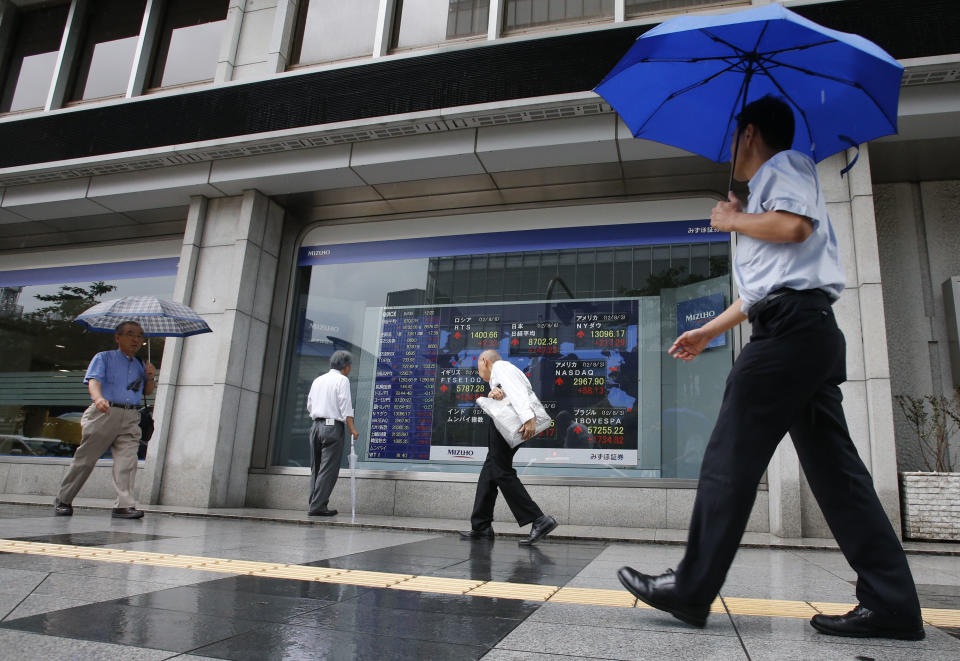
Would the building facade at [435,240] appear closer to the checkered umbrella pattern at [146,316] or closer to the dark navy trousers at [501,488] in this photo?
the checkered umbrella pattern at [146,316]

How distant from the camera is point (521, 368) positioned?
836 cm

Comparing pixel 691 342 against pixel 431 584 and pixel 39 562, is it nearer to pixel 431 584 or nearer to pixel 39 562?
pixel 431 584

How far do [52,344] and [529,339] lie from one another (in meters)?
7.90

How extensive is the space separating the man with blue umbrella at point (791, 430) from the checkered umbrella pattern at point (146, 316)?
6.10 meters

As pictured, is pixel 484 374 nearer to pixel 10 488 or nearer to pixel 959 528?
pixel 959 528

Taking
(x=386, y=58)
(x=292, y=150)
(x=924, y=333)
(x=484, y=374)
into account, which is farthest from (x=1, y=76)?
(x=924, y=333)

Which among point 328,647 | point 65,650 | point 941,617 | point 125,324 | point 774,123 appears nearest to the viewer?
point 65,650

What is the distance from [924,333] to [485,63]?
18.9 feet

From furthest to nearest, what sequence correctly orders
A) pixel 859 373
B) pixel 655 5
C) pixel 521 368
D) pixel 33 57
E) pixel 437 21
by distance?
1. pixel 33 57
2. pixel 437 21
3. pixel 521 368
4. pixel 655 5
5. pixel 859 373

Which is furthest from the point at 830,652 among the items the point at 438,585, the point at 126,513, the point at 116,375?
the point at 116,375

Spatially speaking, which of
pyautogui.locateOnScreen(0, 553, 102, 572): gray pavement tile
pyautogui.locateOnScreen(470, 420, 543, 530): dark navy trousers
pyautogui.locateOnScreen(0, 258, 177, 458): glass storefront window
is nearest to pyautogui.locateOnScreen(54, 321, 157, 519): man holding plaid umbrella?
pyautogui.locateOnScreen(0, 553, 102, 572): gray pavement tile

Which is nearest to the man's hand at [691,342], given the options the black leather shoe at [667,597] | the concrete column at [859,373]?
the black leather shoe at [667,597]

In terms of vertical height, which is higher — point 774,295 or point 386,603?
point 774,295

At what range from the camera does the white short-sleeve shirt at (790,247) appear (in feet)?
7.78
